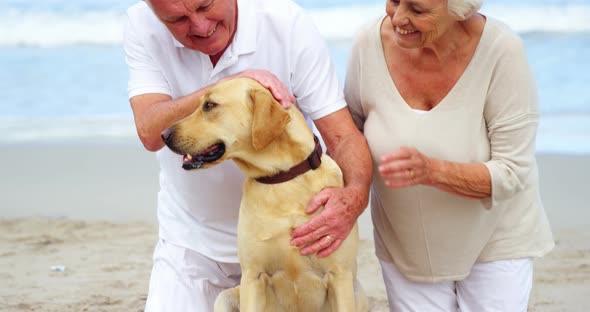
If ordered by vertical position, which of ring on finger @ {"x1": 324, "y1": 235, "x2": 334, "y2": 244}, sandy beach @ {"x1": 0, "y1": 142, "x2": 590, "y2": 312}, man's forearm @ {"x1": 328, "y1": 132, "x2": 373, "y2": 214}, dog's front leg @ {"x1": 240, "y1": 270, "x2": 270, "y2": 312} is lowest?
sandy beach @ {"x1": 0, "y1": 142, "x2": 590, "y2": 312}

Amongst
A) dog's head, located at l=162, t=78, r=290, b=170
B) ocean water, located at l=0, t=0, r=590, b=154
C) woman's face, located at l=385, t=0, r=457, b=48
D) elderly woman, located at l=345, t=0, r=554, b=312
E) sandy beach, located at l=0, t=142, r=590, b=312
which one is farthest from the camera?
ocean water, located at l=0, t=0, r=590, b=154

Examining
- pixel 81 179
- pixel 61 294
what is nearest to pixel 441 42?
pixel 61 294

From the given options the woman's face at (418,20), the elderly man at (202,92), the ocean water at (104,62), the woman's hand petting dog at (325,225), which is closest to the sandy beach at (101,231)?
the ocean water at (104,62)

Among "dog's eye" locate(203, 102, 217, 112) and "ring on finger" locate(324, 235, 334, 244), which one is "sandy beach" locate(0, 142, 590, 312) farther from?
"dog's eye" locate(203, 102, 217, 112)

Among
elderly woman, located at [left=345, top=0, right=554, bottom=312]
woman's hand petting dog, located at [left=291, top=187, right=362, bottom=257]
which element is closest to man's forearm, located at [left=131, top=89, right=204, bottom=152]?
woman's hand petting dog, located at [left=291, top=187, right=362, bottom=257]

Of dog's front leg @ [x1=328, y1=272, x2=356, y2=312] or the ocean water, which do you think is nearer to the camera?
dog's front leg @ [x1=328, y1=272, x2=356, y2=312]

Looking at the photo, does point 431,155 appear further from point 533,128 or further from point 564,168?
point 564,168

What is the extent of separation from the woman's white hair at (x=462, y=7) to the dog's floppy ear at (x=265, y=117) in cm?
70

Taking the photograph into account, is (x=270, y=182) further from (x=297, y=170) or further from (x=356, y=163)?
(x=356, y=163)

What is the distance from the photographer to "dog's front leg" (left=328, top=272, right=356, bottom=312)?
3703 mm

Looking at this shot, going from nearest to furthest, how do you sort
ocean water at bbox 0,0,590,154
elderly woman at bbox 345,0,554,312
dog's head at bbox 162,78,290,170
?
1. dog's head at bbox 162,78,290,170
2. elderly woman at bbox 345,0,554,312
3. ocean water at bbox 0,0,590,154

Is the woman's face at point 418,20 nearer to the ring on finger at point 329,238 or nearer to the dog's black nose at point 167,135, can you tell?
the ring on finger at point 329,238

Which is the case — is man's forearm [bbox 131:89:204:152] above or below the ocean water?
above

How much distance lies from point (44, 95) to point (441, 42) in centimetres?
772
